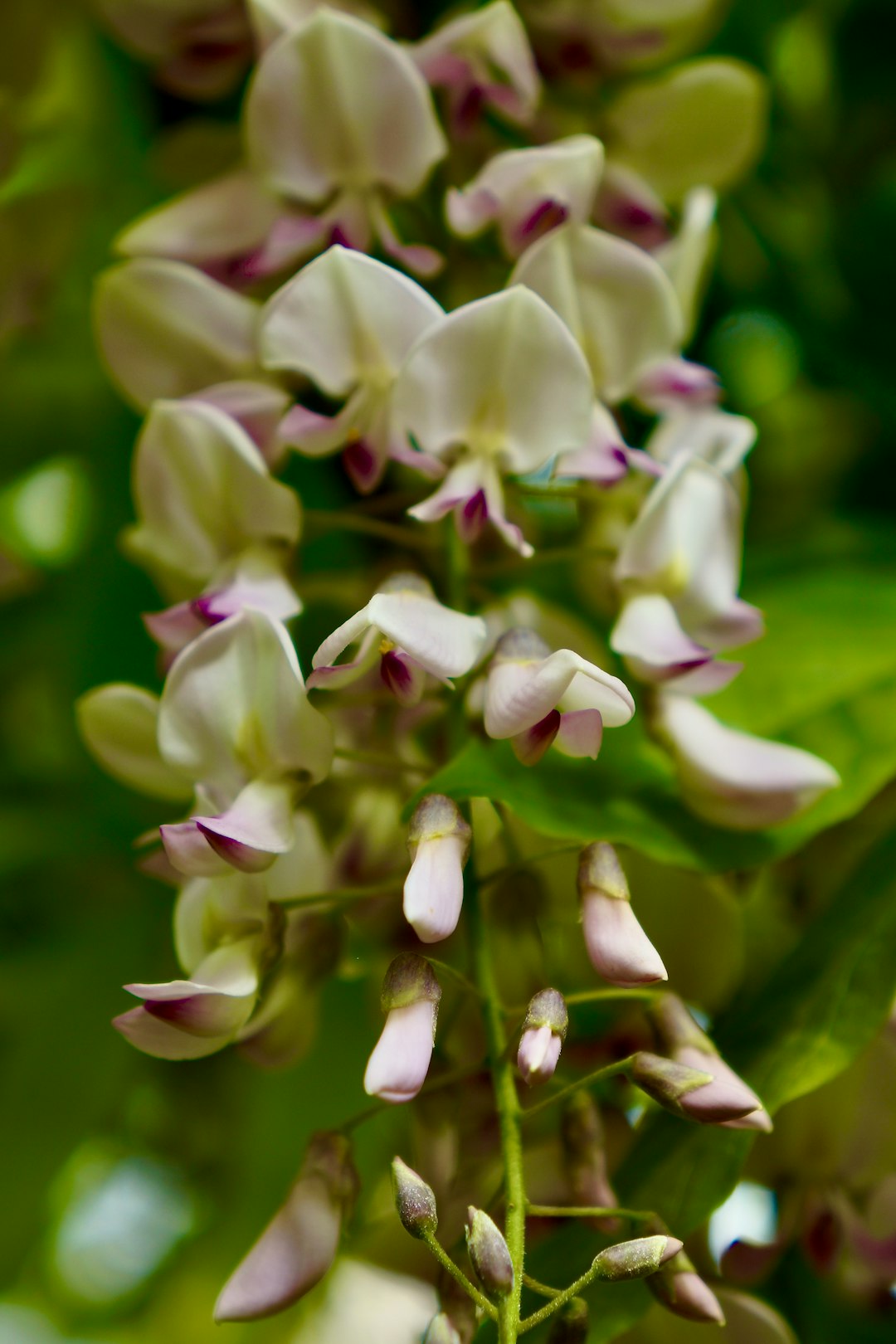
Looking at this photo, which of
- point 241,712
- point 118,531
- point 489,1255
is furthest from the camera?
point 118,531

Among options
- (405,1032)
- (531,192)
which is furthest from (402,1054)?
(531,192)

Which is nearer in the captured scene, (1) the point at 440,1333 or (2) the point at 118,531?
(1) the point at 440,1333

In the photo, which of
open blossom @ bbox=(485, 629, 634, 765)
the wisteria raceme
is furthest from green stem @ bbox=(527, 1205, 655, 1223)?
open blossom @ bbox=(485, 629, 634, 765)

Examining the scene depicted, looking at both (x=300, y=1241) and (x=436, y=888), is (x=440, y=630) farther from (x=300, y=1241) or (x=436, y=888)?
(x=300, y=1241)

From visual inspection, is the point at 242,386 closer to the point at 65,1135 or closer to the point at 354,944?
the point at 354,944

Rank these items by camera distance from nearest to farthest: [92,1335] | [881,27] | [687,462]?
[687,462], [881,27], [92,1335]

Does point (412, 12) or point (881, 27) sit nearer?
point (412, 12)

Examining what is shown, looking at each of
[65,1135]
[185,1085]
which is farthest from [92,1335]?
[65,1135]
